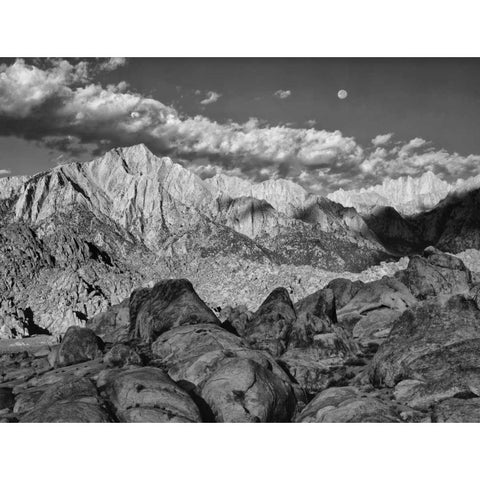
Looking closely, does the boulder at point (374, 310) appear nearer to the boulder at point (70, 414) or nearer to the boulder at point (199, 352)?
the boulder at point (199, 352)

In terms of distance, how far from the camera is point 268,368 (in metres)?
42.3

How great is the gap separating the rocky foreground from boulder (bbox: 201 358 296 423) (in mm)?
76

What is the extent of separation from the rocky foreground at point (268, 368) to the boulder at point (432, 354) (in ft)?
0.28

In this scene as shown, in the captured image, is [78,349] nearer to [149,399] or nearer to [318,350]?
[318,350]

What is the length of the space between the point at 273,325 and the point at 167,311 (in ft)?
45.3

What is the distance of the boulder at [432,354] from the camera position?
120 feet

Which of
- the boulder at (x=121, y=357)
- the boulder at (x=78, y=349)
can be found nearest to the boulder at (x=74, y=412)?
the boulder at (x=121, y=357)

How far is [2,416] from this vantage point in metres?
35.0

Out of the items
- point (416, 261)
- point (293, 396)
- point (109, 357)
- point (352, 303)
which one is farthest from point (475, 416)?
point (416, 261)

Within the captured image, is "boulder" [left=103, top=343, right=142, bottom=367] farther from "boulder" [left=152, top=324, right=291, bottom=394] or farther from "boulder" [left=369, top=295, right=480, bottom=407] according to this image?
"boulder" [left=369, top=295, right=480, bottom=407]

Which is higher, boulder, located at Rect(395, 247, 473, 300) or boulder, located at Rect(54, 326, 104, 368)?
boulder, located at Rect(395, 247, 473, 300)

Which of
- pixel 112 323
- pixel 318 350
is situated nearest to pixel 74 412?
pixel 318 350

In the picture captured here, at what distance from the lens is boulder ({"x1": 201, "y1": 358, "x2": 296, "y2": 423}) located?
34.3 metres

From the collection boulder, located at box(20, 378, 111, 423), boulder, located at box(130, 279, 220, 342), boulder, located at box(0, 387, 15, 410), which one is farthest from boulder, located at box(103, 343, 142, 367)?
boulder, located at box(20, 378, 111, 423)
